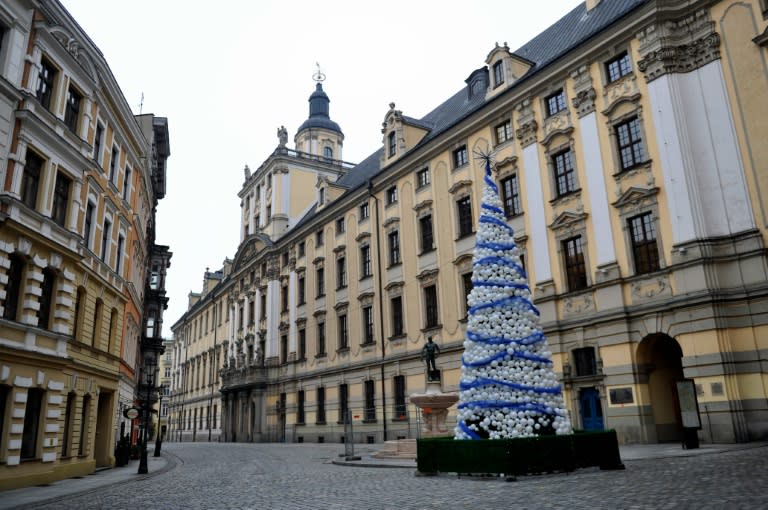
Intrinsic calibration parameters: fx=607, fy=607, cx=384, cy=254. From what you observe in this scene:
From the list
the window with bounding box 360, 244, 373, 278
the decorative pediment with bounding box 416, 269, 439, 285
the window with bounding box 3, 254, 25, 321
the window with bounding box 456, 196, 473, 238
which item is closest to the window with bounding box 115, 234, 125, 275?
the window with bounding box 3, 254, 25, 321

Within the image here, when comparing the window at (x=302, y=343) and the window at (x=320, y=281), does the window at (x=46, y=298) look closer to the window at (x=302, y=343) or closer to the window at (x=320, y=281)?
the window at (x=320, y=281)

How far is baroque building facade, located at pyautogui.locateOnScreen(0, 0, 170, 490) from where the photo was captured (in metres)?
15.2

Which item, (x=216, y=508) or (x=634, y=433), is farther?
(x=634, y=433)

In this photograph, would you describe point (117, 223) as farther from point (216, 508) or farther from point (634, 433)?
point (634, 433)

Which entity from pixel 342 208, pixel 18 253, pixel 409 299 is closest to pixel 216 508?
pixel 18 253

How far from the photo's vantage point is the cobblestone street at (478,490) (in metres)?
9.05

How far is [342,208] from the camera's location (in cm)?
4044

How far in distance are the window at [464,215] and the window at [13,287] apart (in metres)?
19.2

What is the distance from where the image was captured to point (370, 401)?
35906 mm

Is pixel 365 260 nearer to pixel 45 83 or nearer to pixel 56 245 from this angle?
pixel 56 245

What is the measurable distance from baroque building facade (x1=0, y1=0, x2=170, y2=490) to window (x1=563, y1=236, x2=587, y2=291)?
17641 millimetres

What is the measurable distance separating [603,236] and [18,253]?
1919 cm

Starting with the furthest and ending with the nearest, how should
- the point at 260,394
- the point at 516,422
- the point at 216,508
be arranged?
the point at 260,394 < the point at 516,422 < the point at 216,508

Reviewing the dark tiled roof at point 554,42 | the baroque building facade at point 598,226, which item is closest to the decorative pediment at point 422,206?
the baroque building facade at point 598,226
